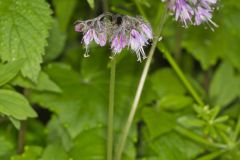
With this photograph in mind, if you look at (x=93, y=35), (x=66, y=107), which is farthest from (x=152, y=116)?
(x=93, y=35)

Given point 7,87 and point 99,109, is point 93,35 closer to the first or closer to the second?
point 7,87

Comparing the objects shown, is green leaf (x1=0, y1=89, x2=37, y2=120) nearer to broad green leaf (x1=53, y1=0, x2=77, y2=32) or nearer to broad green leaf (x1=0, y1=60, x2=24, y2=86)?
broad green leaf (x1=0, y1=60, x2=24, y2=86)

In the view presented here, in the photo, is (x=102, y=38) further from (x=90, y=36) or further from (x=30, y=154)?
(x=30, y=154)

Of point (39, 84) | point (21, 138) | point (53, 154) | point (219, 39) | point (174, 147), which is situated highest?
point (39, 84)

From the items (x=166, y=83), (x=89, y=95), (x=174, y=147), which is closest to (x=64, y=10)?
(x=89, y=95)

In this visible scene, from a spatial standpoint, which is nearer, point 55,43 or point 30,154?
point 30,154

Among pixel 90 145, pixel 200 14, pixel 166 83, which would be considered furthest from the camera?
pixel 166 83

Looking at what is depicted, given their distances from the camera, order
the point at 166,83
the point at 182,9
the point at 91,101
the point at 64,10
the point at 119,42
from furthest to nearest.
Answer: the point at 166,83, the point at 64,10, the point at 91,101, the point at 182,9, the point at 119,42

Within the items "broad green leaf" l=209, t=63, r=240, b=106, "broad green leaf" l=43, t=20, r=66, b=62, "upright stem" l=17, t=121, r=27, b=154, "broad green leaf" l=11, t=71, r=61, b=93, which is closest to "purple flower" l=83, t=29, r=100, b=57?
"broad green leaf" l=11, t=71, r=61, b=93
